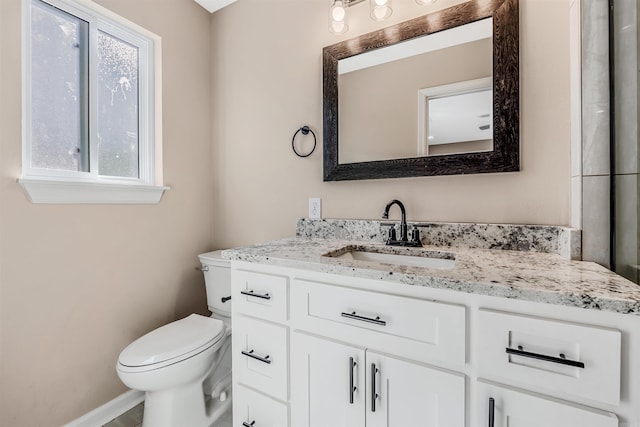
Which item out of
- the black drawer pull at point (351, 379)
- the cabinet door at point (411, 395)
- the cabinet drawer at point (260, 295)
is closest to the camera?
the cabinet door at point (411, 395)

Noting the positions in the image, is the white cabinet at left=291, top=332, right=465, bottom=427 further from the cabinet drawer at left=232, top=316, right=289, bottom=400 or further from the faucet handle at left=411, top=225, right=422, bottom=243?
the faucet handle at left=411, top=225, right=422, bottom=243

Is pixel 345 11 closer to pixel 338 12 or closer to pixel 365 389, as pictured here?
pixel 338 12

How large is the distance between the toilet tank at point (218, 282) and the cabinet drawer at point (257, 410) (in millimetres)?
667

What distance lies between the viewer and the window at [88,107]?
4.25 ft

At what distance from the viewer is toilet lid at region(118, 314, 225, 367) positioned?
1.25m

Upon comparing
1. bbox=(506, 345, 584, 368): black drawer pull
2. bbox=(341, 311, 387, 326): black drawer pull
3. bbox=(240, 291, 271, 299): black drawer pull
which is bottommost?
bbox=(506, 345, 584, 368): black drawer pull

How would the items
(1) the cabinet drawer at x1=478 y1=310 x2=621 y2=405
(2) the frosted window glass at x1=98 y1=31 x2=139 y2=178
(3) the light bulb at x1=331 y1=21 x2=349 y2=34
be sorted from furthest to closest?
(2) the frosted window glass at x1=98 y1=31 x2=139 y2=178 → (3) the light bulb at x1=331 y1=21 x2=349 y2=34 → (1) the cabinet drawer at x1=478 y1=310 x2=621 y2=405

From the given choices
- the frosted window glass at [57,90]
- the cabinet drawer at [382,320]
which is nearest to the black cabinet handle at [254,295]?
the cabinet drawer at [382,320]

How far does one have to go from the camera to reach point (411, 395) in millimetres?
782

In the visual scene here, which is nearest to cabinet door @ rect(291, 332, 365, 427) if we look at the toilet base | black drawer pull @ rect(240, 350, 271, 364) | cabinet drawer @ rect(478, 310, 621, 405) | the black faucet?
black drawer pull @ rect(240, 350, 271, 364)

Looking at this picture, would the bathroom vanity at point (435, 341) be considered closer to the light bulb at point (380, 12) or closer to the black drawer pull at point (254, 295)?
the black drawer pull at point (254, 295)

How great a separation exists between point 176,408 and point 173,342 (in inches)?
12.2

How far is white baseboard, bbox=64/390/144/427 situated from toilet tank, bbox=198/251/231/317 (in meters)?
0.62

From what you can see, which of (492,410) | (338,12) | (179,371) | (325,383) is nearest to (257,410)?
(325,383)
